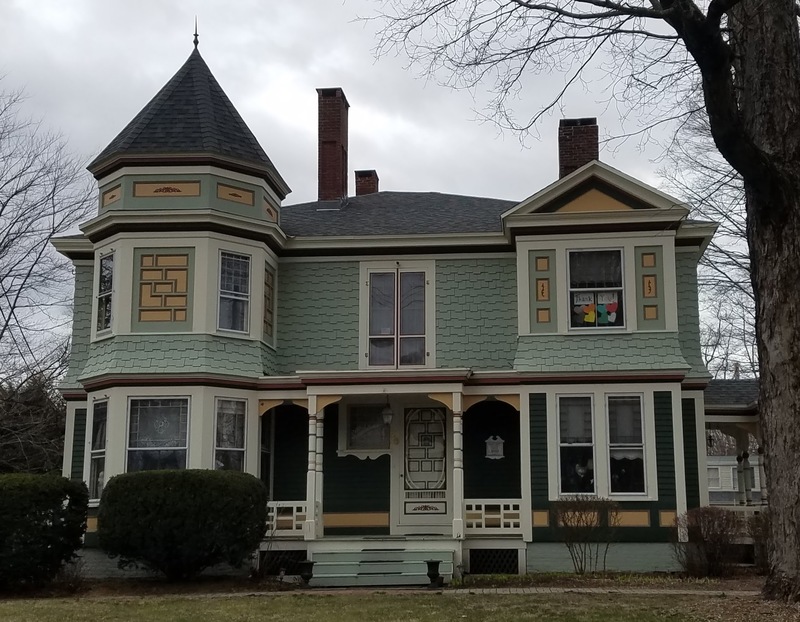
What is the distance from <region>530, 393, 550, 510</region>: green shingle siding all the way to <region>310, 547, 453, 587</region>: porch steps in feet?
6.38

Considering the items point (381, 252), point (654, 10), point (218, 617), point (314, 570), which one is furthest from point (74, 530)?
point (654, 10)

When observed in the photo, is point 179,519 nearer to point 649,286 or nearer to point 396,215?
point 396,215

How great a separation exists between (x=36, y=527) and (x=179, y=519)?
2092 mm

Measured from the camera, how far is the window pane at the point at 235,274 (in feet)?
59.5

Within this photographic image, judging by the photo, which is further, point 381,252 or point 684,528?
point 381,252

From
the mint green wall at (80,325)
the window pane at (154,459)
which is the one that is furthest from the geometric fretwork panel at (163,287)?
the window pane at (154,459)

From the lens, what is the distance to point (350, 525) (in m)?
18.6

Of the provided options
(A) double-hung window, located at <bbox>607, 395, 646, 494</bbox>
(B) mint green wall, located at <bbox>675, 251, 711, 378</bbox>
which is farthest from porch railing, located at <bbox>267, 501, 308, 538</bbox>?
(B) mint green wall, located at <bbox>675, 251, 711, 378</bbox>

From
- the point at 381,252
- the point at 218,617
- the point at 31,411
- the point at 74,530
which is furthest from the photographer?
the point at 31,411

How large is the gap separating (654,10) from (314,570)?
10.0 m

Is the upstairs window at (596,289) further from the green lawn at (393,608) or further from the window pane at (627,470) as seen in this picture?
the green lawn at (393,608)

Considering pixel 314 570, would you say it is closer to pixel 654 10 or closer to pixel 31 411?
pixel 654 10

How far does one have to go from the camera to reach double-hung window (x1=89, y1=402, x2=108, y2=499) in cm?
1758

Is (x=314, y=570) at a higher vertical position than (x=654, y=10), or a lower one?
lower
